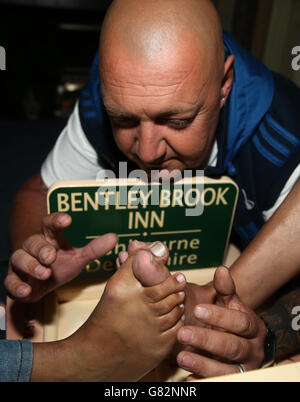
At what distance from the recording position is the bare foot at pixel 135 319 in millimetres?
499

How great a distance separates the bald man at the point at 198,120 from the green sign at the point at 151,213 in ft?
0.23

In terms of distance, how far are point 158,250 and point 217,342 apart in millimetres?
169

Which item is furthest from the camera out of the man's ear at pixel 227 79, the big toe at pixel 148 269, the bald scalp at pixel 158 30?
the man's ear at pixel 227 79

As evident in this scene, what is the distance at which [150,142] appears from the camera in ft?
2.22

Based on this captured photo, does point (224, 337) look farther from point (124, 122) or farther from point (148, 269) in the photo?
point (124, 122)

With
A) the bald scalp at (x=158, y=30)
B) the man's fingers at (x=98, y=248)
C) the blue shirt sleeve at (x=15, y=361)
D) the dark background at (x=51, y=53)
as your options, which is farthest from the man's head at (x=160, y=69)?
the dark background at (x=51, y=53)

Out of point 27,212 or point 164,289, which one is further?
point 27,212

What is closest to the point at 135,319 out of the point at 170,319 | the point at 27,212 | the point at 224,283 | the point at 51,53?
the point at 170,319

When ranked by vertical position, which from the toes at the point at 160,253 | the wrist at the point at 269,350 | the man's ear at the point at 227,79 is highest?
the man's ear at the point at 227,79

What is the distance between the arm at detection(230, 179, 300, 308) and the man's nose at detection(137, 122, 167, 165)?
26cm

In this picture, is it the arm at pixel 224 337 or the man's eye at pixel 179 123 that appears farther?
the man's eye at pixel 179 123

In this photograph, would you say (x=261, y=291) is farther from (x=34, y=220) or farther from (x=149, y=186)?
(x=34, y=220)

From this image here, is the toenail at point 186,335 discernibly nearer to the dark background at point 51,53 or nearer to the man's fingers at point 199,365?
→ the man's fingers at point 199,365

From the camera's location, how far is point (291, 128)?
82 cm
